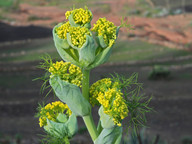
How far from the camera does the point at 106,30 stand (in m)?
1.50

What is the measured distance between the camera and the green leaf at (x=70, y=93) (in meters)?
1.46

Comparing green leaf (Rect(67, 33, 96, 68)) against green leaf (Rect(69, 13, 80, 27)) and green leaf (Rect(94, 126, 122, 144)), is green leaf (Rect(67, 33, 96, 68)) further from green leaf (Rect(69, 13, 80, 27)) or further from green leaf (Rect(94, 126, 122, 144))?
green leaf (Rect(94, 126, 122, 144))

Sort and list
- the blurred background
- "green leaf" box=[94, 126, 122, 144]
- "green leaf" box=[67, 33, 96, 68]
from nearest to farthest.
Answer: "green leaf" box=[67, 33, 96, 68]
"green leaf" box=[94, 126, 122, 144]
the blurred background

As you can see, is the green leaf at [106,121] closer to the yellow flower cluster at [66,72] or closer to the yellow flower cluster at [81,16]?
the yellow flower cluster at [66,72]

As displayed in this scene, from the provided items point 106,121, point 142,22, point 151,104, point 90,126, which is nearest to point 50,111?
point 90,126

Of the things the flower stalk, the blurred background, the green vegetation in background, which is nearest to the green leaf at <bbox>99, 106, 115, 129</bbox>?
the flower stalk

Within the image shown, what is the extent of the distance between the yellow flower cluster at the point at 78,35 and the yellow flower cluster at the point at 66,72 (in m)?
0.13

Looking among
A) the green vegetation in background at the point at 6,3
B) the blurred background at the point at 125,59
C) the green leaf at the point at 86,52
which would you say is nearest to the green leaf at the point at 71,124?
the green leaf at the point at 86,52

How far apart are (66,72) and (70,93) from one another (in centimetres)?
11

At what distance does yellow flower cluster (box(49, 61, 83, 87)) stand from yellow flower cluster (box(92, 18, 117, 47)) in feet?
0.63

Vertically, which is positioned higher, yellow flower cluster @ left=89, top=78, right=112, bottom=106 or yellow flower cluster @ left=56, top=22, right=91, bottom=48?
yellow flower cluster @ left=56, top=22, right=91, bottom=48

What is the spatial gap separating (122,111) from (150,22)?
14863mm

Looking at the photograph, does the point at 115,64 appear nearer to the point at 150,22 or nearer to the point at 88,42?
the point at 150,22

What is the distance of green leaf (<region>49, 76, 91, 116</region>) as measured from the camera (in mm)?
1455
